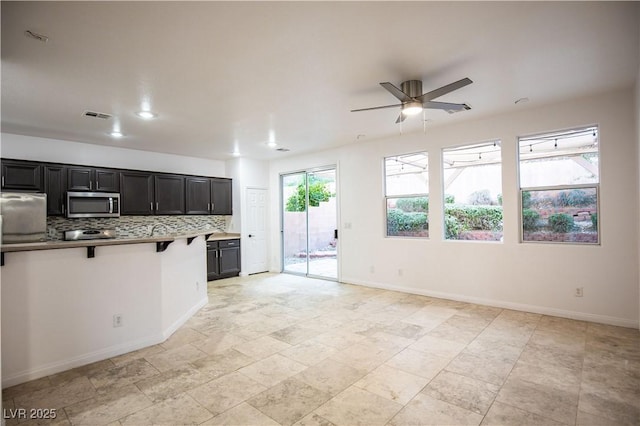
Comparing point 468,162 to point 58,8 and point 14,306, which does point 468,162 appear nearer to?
point 58,8

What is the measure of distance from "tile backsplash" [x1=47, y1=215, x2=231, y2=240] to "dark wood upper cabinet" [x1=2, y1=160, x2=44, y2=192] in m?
0.59

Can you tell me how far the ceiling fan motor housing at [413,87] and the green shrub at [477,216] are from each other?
2.36 meters

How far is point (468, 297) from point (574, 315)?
4.06 ft

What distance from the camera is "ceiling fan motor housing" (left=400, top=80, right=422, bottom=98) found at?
10.7 feet

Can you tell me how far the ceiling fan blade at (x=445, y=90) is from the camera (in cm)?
276

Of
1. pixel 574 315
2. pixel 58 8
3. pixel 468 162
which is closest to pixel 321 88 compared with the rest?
pixel 58 8

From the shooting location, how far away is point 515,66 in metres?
3.03

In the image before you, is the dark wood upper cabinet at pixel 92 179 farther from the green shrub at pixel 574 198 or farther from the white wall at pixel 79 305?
the green shrub at pixel 574 198

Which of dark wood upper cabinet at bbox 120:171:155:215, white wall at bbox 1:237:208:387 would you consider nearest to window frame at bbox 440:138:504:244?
white wall at bbox 1:237:208:387

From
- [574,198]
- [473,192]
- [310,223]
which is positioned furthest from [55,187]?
[574,198]

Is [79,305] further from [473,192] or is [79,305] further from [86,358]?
[473,192]

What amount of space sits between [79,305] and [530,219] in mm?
5221

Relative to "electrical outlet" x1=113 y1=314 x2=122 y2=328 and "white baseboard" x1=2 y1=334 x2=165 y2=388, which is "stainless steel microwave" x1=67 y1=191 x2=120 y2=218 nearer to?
"electrical outlet" x1=113 y1=314 x2=122 y2=328

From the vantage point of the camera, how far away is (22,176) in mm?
4812
